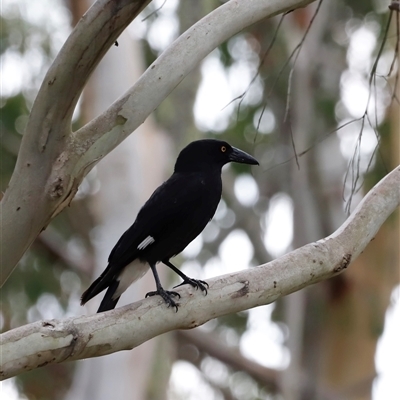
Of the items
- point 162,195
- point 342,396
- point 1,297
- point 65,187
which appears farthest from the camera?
point 1,297

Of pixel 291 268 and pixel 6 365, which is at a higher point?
pixel 291 268

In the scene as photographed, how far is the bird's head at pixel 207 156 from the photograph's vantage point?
380 centimetres

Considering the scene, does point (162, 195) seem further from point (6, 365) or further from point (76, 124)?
point (76, 124)

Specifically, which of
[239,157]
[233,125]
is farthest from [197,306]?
[233,125]

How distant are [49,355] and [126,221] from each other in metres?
4.83

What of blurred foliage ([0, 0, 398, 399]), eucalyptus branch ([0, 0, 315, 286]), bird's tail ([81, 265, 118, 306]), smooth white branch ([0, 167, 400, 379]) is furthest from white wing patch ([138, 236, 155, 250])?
blurred foliage ([0, 0, 398, 399])

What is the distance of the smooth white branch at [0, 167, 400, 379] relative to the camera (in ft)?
7.43

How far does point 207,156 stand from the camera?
3850 millimetres

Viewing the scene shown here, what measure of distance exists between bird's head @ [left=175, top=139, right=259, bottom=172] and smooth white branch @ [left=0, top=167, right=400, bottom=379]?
113 centimetres

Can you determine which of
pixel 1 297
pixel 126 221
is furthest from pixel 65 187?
pixel 1 297

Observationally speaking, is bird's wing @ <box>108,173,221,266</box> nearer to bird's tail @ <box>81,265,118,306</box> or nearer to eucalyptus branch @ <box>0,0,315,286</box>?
bird's tail @ <box>81,265,118,306</box>

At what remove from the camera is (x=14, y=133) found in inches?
374

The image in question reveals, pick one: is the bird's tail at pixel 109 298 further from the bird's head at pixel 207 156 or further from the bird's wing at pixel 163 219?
the bird's head at pixel 207 156

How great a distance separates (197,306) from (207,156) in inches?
56.1
